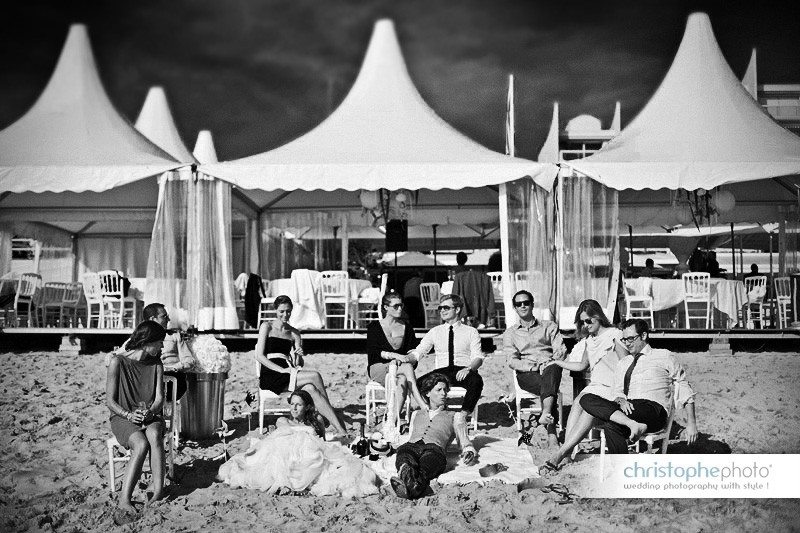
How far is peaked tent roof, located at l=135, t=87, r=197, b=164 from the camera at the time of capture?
12562 millimetres

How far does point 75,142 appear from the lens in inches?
324

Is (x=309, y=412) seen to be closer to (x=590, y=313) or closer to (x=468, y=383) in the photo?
(x=468, y=383)

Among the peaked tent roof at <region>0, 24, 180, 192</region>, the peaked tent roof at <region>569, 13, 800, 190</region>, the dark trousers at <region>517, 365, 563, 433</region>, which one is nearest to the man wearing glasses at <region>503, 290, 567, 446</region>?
the dark trousers at <region>517, 365, 563, 433</region>

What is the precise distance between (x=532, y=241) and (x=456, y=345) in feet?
9.04

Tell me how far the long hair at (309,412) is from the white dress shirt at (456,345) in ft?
3.17

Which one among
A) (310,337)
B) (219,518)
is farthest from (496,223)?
(219,518)

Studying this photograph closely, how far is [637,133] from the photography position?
28.0 ft

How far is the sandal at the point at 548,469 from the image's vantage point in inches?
176

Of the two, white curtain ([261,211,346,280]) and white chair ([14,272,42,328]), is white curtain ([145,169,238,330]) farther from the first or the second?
white curtain ([261,211,346,280])

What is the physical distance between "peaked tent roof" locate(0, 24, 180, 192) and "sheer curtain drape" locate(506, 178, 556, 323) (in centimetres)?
324

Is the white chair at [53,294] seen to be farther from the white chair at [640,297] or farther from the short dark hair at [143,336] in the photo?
the white chair at [640,297]

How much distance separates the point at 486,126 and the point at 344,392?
17.9ft

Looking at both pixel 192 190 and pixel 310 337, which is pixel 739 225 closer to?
pixel 310 337

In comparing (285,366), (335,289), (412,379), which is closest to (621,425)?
(412,379)
